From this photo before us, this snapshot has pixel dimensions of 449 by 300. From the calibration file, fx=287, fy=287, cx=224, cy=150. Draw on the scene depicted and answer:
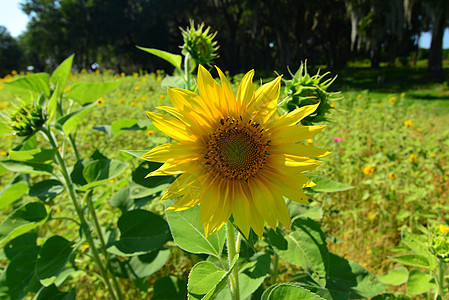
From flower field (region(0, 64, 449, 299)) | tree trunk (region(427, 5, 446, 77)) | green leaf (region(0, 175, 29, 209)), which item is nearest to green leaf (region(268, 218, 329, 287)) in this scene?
flower field (region(0, 64, 449, 299))

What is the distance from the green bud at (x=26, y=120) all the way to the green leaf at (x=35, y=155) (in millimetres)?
72

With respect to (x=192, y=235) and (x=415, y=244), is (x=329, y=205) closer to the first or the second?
(x=415, y=244)

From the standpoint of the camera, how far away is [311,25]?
1298cm

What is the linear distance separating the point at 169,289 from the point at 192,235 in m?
0.52

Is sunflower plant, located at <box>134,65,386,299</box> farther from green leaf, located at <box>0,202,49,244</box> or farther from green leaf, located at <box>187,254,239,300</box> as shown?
green leaf, located at <box>0,202,49,244</box>

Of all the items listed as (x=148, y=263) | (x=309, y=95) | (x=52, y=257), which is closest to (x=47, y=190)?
(x=52, y=257)

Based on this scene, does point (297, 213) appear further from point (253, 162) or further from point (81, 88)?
point (81, 88)

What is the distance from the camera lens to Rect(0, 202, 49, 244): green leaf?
1015mm

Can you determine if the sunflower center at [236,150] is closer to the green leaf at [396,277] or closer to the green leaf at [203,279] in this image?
the green leaf at [203,279]

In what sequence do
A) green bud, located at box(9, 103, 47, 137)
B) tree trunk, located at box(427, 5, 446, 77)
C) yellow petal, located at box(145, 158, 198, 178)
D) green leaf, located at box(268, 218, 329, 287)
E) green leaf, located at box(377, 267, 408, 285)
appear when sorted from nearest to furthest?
yellow petal, located at box(145, 158, 198, 178) → green leaf, located at box(268, 218, 329, 287) → green bud, located at box(9, 103, 47, 137) → green leaf, located at box(377, 267, 408, 285) → tree trunk, located at box(427, 5, 446, 77)

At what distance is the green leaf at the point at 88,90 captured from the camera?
1128 mm

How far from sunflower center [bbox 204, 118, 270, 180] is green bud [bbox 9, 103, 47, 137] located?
2.14 feet

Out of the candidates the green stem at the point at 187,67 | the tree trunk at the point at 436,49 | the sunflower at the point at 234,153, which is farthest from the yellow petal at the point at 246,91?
the tree trunk at the point at 436,49

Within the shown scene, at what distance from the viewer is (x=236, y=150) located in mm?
748
